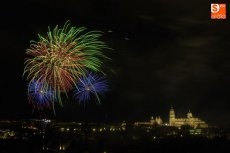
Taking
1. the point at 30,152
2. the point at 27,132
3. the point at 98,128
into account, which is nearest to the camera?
the point at 30,152

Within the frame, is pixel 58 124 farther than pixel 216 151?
Yes

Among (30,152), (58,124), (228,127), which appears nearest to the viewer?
(30,152)

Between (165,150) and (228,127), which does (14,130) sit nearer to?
(165,150)

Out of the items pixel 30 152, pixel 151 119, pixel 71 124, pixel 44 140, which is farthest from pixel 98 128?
pixel 151 119

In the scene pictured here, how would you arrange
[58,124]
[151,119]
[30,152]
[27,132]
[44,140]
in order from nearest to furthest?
1. [30,152]
2. [44,140]
3. [27,132]
4. [58,124]
5. [151,119]

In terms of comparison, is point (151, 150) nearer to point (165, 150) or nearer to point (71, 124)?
point (165, 150)

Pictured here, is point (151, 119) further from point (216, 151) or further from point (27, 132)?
point (216, 151)

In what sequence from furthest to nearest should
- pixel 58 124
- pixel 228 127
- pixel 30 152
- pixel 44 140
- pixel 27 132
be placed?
pixel 228 127 → pixel 58 124 → pixel 27 132 → pixel 44 140 → pixel 30 152

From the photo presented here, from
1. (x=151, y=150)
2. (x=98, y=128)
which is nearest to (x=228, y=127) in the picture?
(x=98, y=128)

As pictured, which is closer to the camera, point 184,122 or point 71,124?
point 71,124
